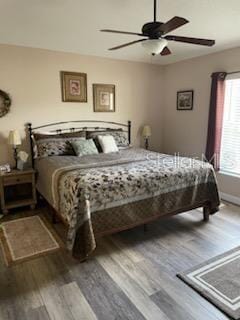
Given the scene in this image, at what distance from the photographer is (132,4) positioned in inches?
92.1

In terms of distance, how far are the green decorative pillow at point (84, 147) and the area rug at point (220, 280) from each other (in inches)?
86.0

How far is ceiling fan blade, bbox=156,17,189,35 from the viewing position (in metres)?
1.87

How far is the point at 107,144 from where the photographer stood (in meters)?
4.01

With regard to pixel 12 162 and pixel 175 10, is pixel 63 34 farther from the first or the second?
pixel 12 162

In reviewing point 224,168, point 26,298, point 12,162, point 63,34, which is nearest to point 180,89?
point 224,168

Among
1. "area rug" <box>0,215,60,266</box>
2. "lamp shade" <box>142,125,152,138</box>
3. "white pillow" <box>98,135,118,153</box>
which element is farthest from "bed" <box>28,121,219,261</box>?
"lamp shade" <box>142,125,152,138</box>

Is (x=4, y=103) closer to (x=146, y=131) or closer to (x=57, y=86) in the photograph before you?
(x=57, y=86)

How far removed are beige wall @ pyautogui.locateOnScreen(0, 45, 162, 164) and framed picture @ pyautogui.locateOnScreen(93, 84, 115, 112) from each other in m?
0.09

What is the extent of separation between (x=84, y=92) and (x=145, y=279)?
326cm

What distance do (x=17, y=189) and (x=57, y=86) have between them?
182 cm

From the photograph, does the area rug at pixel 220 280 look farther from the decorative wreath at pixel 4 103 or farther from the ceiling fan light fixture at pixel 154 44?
the decorative wreath at pixel 4 103

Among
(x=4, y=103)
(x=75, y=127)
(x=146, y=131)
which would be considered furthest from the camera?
(x=146, y=131)

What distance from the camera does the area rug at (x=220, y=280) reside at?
189 centimetres

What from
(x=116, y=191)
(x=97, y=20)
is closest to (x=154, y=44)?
(x=97, y=20)
